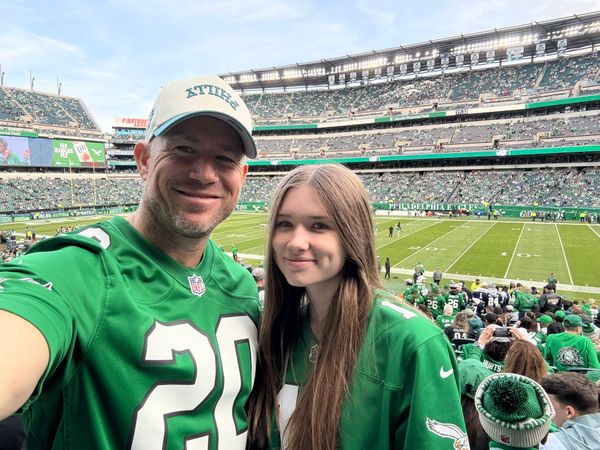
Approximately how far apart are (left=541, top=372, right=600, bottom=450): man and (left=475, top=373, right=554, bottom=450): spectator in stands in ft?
2.98

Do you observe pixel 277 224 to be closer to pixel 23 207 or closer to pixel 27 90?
pixel 23 207

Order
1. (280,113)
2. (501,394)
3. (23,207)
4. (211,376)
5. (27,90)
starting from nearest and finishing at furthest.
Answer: (211,376) < (501,394) < (23,207) < (27,90) < (280,113)

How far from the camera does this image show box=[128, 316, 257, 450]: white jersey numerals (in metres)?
1.49

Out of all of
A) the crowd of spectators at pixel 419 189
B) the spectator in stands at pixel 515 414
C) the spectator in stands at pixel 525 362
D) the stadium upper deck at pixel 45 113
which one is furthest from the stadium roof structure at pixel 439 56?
the spectator in stands at pixel 515 414

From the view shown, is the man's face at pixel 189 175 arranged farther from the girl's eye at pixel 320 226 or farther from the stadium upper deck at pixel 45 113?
the stadium upper deck at pixel 45 113

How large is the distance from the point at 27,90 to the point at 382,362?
3298 inches

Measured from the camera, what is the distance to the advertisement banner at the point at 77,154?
57.1 m

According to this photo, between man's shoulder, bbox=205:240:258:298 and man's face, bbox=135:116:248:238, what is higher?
man's face, bbox=135:116:248:238

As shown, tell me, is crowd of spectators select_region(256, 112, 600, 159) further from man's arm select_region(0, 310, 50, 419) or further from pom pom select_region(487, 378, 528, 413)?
man's arm select_region(0, 310, 50, 419)

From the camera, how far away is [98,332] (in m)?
1.41

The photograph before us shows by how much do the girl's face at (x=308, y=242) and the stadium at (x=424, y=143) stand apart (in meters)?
20.6

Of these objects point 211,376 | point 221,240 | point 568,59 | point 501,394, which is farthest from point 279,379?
point 568,59

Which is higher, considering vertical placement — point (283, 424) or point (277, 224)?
point (277, 224)

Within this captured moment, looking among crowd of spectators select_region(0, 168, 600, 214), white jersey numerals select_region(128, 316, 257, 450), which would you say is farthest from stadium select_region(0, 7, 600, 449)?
crowd of spectators select_region(0, 168, 600, 214)
